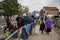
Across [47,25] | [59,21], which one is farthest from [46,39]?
[59,21]

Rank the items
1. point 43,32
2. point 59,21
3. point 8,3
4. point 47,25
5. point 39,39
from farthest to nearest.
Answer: point 8,3 < point 59,21 < point 43,32 < point 47,25 < point 39,39

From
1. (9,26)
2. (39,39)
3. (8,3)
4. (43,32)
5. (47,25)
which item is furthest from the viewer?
(8,3)

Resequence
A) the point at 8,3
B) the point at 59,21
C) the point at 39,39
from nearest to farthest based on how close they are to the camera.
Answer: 1. the point at 39,39
2. the point at 59,21
3. the point at 8,3

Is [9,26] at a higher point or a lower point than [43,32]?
higher

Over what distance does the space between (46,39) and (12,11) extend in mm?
58879

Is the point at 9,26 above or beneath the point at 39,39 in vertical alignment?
above

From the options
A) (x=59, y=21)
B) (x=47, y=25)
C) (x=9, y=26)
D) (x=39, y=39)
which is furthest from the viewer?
(x=59, y=21)

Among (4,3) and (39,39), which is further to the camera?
(4,3)

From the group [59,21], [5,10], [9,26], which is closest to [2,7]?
[5,10]

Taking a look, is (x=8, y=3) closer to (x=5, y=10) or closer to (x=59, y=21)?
(x=5, y=10)

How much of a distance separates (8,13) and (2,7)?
9.44 feet

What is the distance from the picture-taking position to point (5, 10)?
72875 mm

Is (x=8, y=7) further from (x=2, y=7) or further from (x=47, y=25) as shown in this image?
(x=47, y=25)

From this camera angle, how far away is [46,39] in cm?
1591
